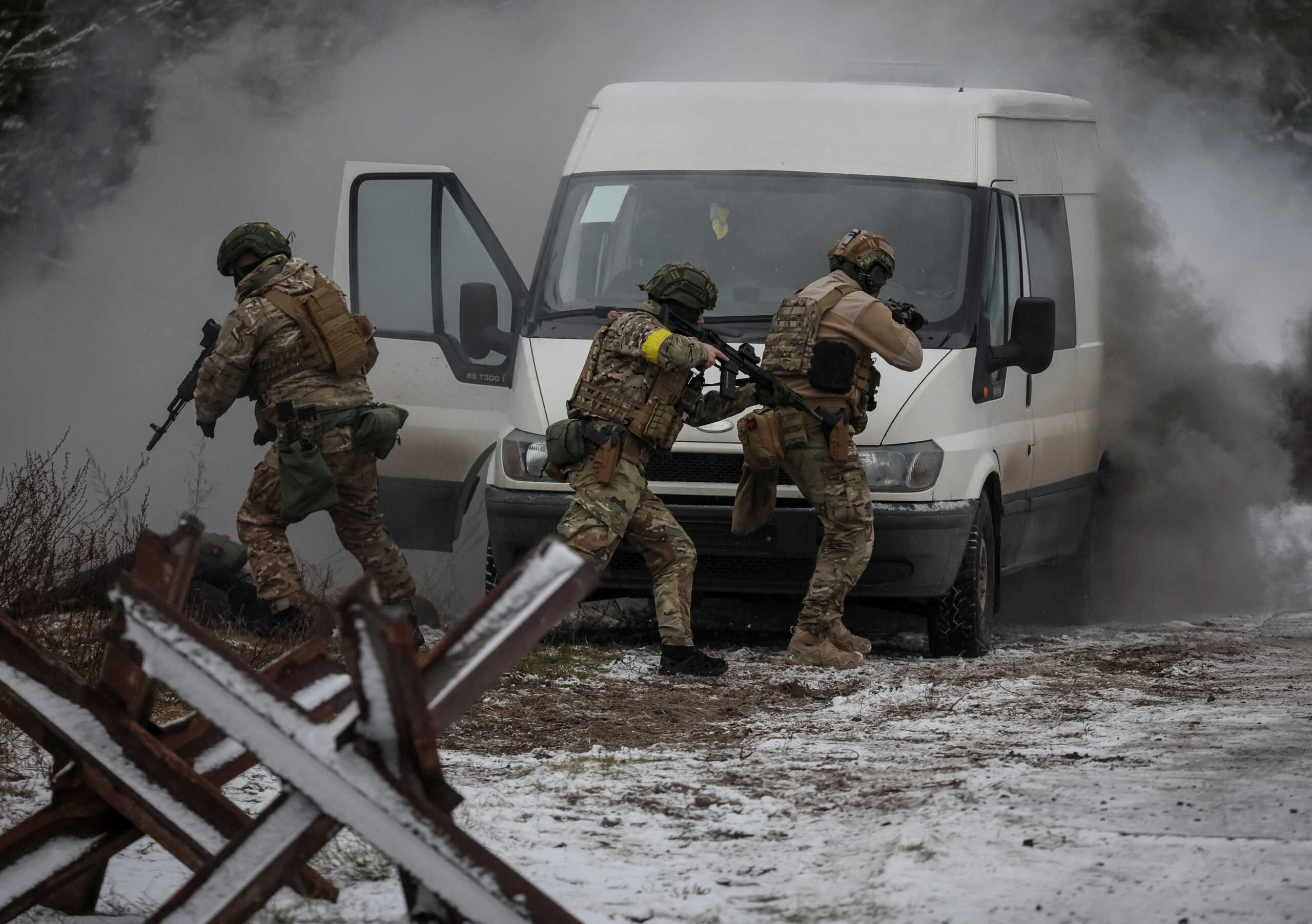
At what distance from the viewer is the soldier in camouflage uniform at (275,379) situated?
22.6 ft

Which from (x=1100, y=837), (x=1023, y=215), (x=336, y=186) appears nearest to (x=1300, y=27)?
(x=336, y=186)

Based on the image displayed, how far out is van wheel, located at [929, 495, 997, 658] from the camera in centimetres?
734

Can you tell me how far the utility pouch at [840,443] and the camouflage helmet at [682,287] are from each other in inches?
26.2

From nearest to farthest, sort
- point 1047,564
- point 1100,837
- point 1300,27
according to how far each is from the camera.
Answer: point 1100,837 → point 1047,564 → point 1300,27

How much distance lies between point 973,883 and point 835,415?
335cm

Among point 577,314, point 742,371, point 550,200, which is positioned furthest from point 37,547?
point 550,200

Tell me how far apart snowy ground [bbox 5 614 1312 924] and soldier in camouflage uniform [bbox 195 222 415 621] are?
106cm

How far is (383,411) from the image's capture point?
7137 millimetres

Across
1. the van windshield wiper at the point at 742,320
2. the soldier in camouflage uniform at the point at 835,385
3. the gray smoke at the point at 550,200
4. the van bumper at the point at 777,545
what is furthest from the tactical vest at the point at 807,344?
the gray smoke at the point at 550,200

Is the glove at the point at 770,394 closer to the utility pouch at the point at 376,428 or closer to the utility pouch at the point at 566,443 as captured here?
the utility pouch at the point at 566,443

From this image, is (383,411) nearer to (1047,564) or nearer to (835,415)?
(835,415)

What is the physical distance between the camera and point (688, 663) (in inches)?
272

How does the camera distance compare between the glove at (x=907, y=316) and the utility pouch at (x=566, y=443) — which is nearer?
the utility pouch at (x=566, y=443)

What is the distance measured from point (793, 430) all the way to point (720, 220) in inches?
47.1
